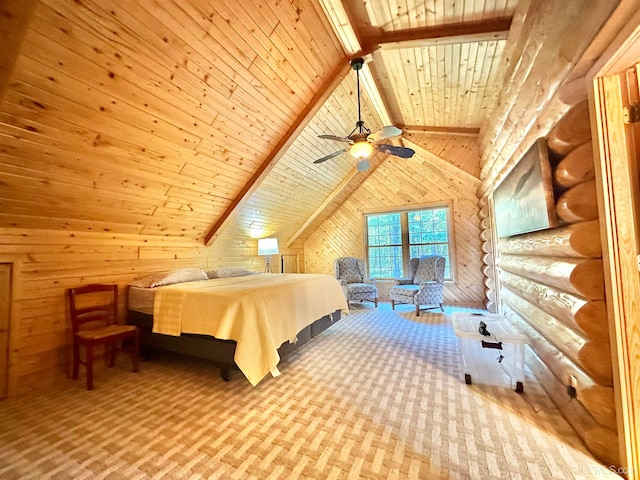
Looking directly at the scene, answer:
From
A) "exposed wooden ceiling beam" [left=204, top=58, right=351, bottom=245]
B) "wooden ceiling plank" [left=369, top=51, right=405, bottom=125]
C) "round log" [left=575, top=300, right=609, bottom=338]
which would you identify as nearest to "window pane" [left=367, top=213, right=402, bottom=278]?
"wooden ceiling plank" [left=369, top=51, right=405, bottom=125]

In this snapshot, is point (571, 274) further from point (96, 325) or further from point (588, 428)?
point (96, 325)

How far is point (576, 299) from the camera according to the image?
1633mm

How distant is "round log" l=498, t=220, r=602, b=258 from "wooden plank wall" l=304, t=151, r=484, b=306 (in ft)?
8.42

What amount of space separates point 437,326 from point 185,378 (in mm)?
3599

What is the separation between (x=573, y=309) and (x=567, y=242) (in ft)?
1.40

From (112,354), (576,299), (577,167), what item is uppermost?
(577,167)

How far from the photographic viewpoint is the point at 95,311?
2.93 metres

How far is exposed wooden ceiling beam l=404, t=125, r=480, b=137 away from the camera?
13.6 ft

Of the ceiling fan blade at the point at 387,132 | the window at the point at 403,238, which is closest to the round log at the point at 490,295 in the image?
the window at the point at 403,238

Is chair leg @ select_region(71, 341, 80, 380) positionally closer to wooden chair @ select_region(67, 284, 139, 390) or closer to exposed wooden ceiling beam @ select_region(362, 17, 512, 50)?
wooden chair @ select_region(67, 284, 139, 390)

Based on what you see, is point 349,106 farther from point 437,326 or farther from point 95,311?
point 95,311

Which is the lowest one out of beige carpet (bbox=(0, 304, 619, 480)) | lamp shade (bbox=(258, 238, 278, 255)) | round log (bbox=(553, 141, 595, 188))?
beige carpet (bbox=(0, 304, 619, 480))

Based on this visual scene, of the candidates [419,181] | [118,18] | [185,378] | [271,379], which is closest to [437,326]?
[271,379]

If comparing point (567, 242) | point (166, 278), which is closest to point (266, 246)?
point (166, 278)
